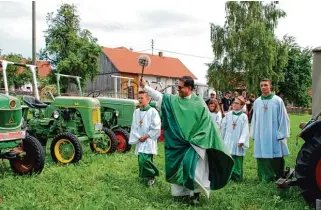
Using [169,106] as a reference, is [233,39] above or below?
above

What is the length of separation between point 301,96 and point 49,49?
81.0ft

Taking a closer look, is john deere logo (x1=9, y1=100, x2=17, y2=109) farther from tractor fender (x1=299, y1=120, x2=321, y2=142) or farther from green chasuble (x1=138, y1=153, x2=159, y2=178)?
tractor fender (x1=299, y1=120, x2=321, y2=142)

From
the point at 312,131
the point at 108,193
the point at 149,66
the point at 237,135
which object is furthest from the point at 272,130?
the point at 149,66

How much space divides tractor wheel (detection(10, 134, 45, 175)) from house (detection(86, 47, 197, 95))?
3570 cm

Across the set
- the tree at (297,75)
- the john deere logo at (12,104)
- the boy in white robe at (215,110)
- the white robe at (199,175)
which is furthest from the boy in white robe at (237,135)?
the tree at (297,75)

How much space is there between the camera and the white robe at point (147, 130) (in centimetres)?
645

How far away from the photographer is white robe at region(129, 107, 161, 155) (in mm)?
6453

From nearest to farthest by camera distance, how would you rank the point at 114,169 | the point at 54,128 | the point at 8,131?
the point at 8,131, the point at 114,169, the point at 54,128

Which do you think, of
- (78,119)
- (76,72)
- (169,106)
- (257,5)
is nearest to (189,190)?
(169,106)

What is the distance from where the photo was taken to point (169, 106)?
541 cm

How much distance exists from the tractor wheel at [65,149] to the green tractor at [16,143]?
133cm

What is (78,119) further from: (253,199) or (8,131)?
(253,199)

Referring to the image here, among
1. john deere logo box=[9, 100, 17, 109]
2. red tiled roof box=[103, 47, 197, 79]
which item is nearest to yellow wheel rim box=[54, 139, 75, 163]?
john deere logo box=[9, 100, 17, 109]

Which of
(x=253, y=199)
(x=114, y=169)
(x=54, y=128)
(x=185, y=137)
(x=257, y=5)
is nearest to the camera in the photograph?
(x=185, y=137)
